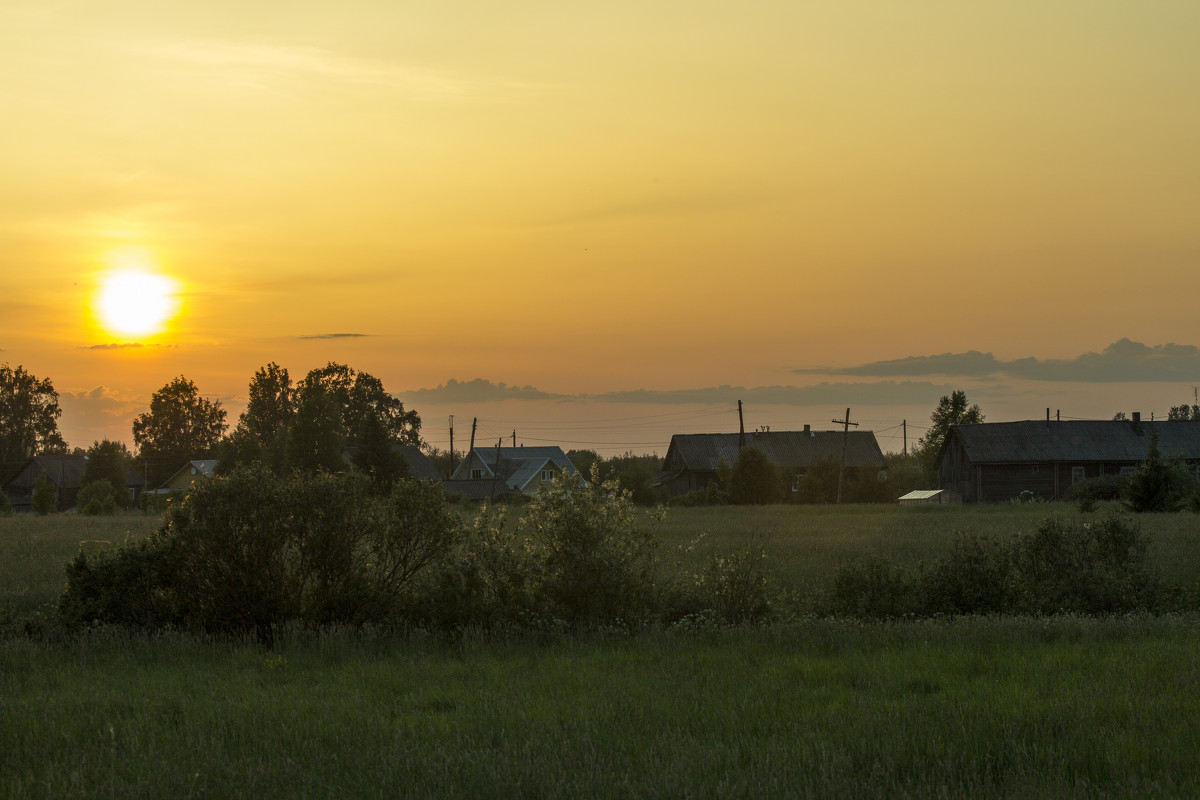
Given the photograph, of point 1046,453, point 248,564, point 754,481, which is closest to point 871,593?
point 248,564

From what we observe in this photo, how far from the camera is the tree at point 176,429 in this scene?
107688mm

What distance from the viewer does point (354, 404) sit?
99312 mm

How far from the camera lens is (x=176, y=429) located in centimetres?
10938

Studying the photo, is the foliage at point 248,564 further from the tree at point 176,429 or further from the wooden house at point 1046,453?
the tree at point 176,429

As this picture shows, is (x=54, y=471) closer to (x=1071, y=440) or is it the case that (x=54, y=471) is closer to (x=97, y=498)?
(x=97, y=498)

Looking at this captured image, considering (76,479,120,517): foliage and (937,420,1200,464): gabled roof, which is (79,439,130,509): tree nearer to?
(76,479,120,517): foliage

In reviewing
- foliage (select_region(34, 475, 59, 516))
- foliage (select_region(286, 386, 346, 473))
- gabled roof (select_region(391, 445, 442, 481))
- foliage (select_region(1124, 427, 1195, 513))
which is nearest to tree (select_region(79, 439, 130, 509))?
foliage (select_region(34, 475, 59, 516))

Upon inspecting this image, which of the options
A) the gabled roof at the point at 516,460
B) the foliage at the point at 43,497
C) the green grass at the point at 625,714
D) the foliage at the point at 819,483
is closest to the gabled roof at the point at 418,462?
the gabled roof at the point at 516,460

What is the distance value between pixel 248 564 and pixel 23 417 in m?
105

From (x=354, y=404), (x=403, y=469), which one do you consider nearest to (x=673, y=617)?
(x=403, y=469)

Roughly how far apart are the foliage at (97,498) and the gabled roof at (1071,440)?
5665 centimetres

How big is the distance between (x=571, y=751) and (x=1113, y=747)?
3.85 meters

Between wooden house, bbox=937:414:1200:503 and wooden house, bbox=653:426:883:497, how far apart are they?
10.2 metres

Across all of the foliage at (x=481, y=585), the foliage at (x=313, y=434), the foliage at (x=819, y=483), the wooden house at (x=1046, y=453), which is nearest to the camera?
the foliage at (x=481, y=585)
